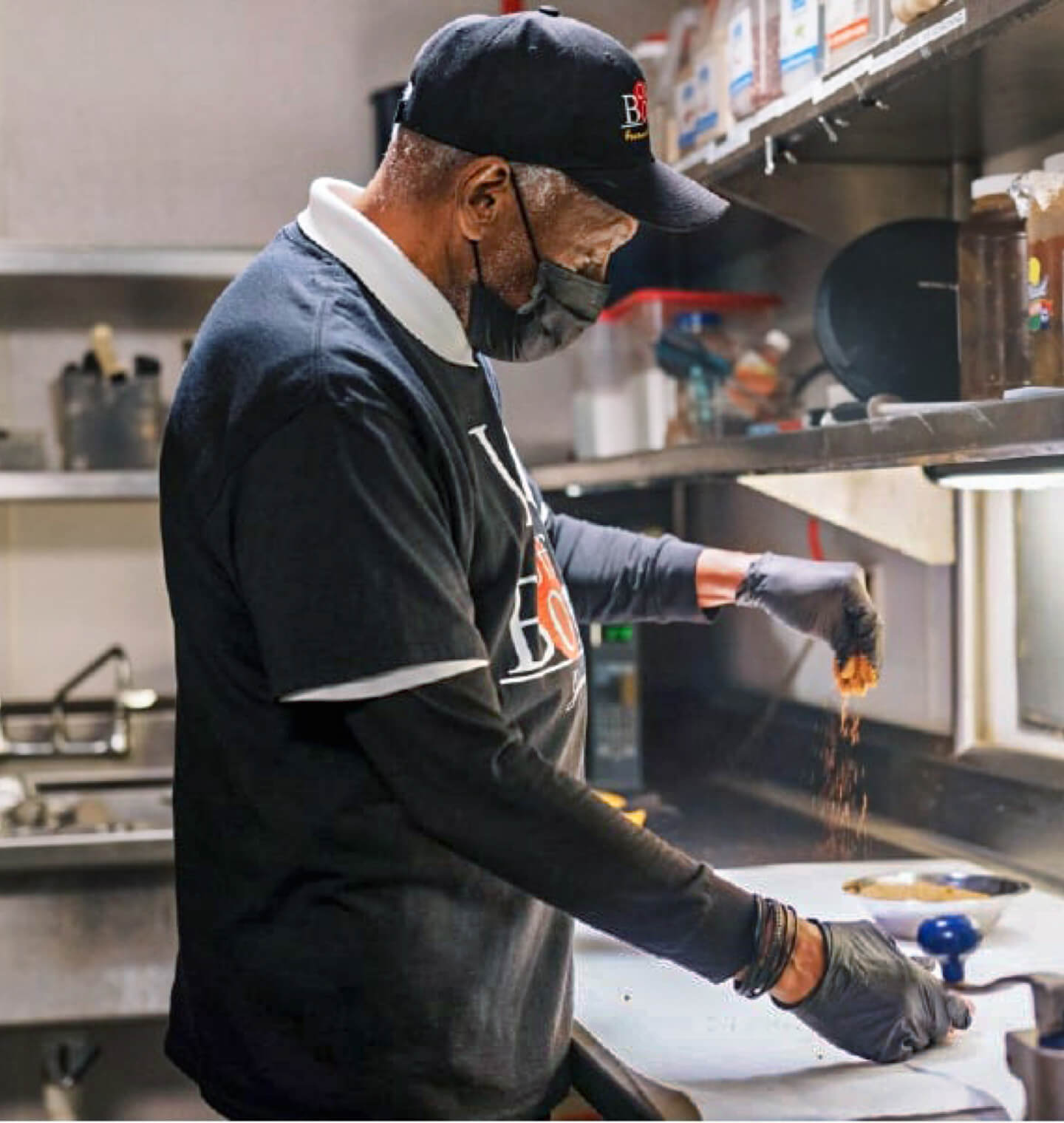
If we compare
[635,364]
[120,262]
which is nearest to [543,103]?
[635,364]

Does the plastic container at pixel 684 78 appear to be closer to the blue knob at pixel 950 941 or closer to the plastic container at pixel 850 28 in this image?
the plastic container at pixel 850 28

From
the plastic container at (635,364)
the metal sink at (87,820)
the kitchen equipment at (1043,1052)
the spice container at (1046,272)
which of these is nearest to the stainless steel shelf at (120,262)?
the plastic container at (635,364)

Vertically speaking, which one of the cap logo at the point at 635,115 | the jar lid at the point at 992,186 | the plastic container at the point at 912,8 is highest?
the plastic container at the point at 912,8

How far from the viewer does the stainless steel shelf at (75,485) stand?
2.99m

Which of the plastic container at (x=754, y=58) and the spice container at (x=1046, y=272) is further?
the plastic container at (x=754, y=58)

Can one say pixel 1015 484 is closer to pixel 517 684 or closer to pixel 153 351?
pixel 517 684

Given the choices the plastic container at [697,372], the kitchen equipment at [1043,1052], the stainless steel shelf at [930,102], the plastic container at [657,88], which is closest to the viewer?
the kitchen equipment at [1043,1052]

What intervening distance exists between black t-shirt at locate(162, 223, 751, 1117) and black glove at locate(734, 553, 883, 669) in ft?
1.53

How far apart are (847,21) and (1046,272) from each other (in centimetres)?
49

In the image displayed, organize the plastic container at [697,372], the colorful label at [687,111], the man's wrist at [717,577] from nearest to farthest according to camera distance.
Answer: the man's wrist at [717,577] < the colorful label at [687,111] < the plastic container at [697,372]

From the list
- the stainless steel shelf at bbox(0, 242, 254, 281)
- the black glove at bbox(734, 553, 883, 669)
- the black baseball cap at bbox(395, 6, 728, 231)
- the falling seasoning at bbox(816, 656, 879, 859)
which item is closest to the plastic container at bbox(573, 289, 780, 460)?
the falling seasoning at bbox(816, 656, 879, 859)

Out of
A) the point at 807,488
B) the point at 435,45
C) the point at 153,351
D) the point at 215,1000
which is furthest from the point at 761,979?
the point at 153,351

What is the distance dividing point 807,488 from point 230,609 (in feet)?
3.72

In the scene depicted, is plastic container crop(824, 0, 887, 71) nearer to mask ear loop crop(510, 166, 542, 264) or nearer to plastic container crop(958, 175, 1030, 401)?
plastic container crop(958, 175, 1030, 401)
